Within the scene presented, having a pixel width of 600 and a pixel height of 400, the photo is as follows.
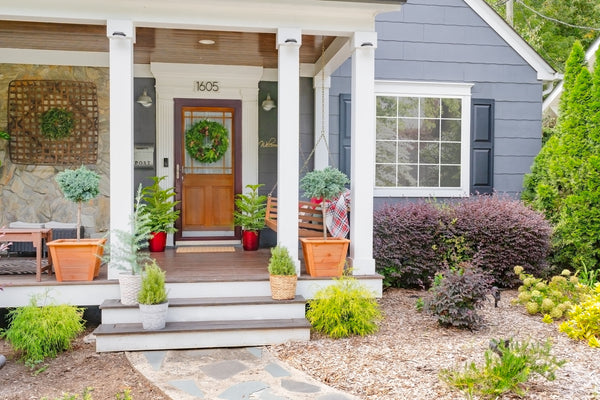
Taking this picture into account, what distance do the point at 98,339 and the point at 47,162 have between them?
10.9 feet

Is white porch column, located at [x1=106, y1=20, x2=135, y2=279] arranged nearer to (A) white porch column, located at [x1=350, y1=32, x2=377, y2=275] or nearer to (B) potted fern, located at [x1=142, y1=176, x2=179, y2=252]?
(B) potted fern, located at [x1=142, y1=176, x2=179, y2=252]

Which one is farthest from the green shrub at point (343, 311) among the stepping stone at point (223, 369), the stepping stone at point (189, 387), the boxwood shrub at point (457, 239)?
the boxwood shrub at point (457, 239)

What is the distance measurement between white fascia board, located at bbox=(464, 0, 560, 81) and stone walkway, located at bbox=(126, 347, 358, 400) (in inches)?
214

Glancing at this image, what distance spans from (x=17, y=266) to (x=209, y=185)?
2.80 metres

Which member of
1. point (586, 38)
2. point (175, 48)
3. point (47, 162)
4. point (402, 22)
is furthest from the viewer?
point (586, 38)

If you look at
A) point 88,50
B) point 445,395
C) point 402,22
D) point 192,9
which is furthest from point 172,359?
point 402,22

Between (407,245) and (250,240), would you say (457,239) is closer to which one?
(407,245)

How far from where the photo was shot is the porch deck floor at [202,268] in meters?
4.67

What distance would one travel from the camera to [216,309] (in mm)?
4512

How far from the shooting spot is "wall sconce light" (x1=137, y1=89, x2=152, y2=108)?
6.82m

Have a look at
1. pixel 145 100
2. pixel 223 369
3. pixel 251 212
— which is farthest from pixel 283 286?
pixel 145 100

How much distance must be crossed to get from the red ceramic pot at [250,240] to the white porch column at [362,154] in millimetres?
1863

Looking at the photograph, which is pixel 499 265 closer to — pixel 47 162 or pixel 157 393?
pixel 157 393

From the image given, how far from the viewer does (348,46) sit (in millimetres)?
5379
